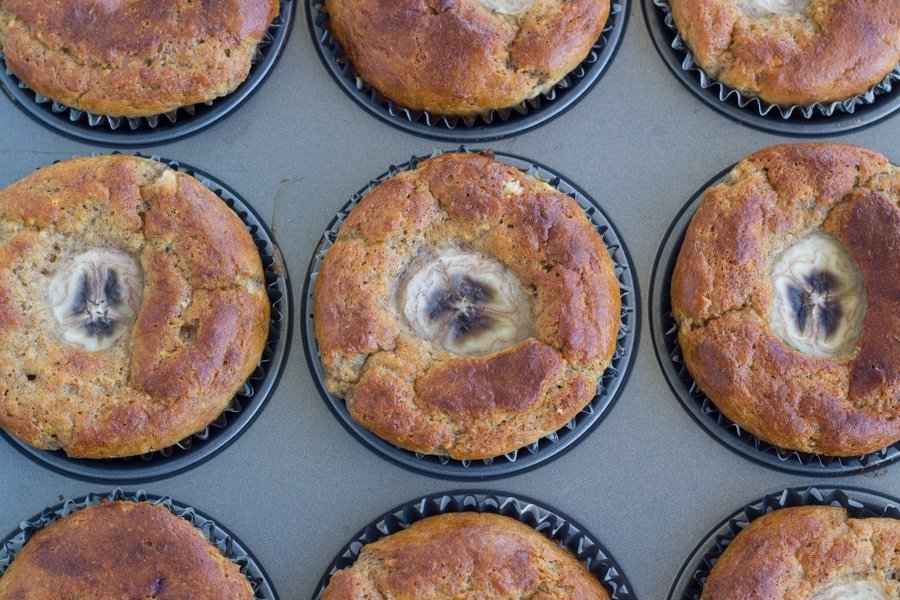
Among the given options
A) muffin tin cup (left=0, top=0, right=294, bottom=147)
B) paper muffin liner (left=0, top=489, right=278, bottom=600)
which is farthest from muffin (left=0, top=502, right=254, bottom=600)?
muffin tin cup (left=0, top=0, right=294, bottom=147)

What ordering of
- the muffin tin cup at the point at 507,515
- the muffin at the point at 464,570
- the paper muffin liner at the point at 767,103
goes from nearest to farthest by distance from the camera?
the muffin at the point at 464,570 → the muffin tin cup at the point at 507,515 → the paper muffin liner at the point at 767,103

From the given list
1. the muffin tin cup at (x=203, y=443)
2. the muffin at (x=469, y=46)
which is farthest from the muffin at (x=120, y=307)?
the muffin at (x=469, y=46)

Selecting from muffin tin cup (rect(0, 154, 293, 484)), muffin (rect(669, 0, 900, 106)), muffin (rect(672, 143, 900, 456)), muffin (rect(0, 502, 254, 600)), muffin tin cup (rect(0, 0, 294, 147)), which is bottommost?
muffin (rect(0, 502, 254, 600))

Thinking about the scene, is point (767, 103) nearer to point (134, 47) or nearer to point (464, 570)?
point (464, 570)

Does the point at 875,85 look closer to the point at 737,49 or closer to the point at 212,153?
the point at 737,49

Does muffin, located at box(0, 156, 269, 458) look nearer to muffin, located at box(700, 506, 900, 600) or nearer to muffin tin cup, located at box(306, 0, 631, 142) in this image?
muffin tin cup, located at box(306, 0, 631, 142)

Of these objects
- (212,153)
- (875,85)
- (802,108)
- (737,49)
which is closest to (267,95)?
(212,153)

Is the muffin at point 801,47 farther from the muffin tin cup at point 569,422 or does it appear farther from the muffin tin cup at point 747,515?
the muffin tin cup at point 747,515
